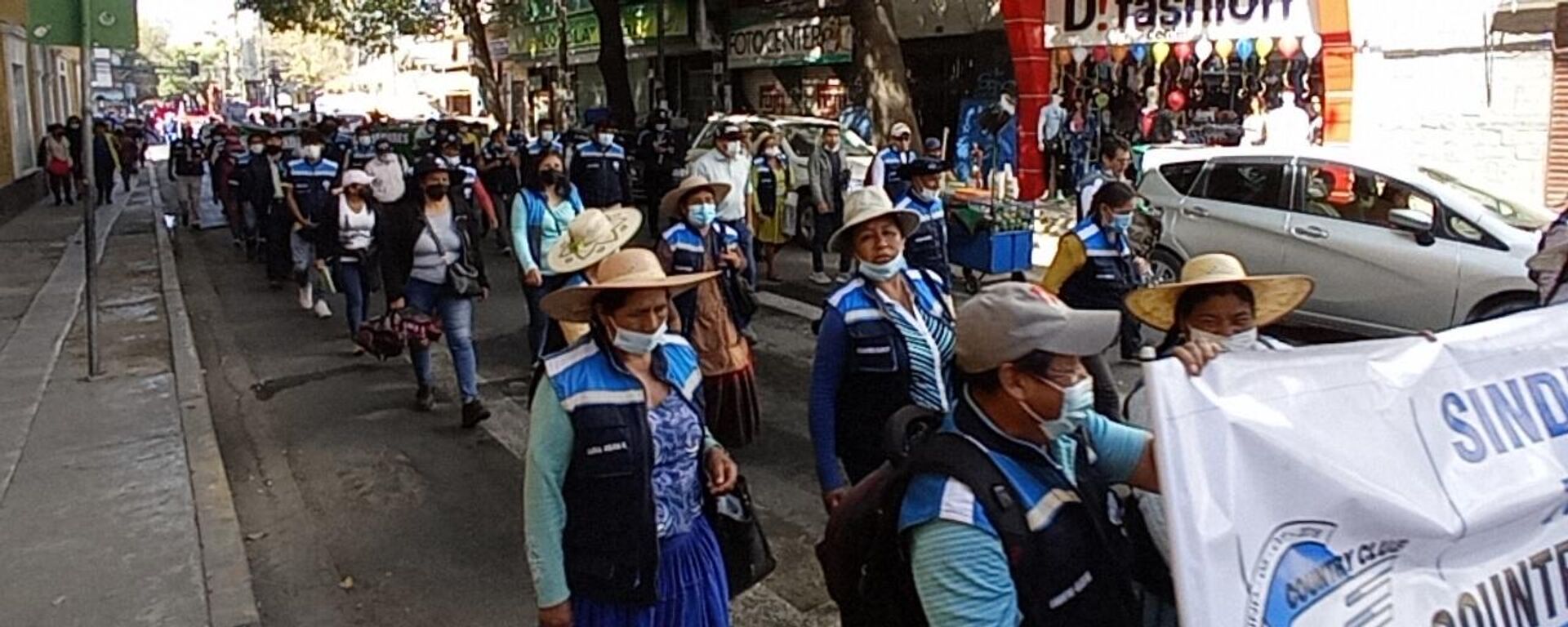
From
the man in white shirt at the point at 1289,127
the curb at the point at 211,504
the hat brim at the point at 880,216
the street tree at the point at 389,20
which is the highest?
the street tree at the point at 389,20

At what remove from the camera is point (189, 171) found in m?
21.4

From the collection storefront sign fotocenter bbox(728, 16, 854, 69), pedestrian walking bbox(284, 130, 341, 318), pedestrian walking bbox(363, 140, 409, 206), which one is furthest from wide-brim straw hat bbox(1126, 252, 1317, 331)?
storefront sign fotocenter bbox(728, 16, 854, 69)

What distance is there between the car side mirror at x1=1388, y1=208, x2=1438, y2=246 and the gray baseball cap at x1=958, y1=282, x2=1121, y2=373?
8008 millimetres

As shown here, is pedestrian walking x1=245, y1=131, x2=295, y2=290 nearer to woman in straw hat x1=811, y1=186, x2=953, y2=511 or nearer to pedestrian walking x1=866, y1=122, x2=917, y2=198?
pedestrian walking x1=866, y1=122, x2=917, y2=198

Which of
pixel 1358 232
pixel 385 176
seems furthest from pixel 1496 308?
pixel 385 176

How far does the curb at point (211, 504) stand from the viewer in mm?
5398

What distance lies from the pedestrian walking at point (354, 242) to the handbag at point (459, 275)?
2402 mm

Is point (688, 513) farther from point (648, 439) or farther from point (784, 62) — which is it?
point (784, 62)

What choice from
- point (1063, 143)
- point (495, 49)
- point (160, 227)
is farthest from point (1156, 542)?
point (495, 49)

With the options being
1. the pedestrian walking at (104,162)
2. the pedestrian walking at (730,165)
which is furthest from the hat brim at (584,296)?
the pedestrian walking at (104,162)

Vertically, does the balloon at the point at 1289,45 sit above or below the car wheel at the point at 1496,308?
above

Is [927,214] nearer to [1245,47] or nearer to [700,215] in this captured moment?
[700,215]

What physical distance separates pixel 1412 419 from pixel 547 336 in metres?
4.31

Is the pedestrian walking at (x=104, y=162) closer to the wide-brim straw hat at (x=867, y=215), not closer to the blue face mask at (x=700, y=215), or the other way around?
the blue face mask at (x=700, y=215)
